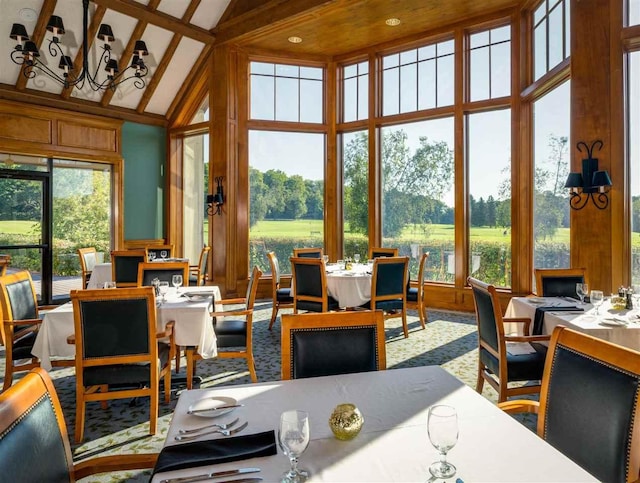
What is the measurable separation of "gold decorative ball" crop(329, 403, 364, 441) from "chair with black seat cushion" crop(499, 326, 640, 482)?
818mm

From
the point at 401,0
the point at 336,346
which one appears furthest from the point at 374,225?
the point at 336,346

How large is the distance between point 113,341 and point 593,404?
261cm

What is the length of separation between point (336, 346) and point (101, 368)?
1731mm

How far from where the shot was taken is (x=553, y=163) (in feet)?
19.1

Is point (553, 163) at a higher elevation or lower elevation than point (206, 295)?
higher

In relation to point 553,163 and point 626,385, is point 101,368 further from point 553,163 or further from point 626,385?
point 553,163

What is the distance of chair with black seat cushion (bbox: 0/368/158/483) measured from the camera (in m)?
1.07

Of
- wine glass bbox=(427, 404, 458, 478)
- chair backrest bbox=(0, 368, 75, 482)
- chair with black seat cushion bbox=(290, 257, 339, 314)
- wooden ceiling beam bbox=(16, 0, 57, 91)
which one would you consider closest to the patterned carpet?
chair with black seat cushion bbox=(290, 257, 339, 314)

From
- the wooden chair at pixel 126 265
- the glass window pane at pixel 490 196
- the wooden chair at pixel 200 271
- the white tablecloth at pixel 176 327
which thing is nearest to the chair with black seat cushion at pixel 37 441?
the white tablecloth at pixel 176 327

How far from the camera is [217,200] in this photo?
302 inches

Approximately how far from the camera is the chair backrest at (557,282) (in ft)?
13.2

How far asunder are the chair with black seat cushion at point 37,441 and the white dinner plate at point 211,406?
19 cm

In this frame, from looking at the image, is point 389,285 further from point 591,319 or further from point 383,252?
point 591,319

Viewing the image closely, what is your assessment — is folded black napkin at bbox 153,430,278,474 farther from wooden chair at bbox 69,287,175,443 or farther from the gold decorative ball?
wooden chair at bbox 69,287,175,443
